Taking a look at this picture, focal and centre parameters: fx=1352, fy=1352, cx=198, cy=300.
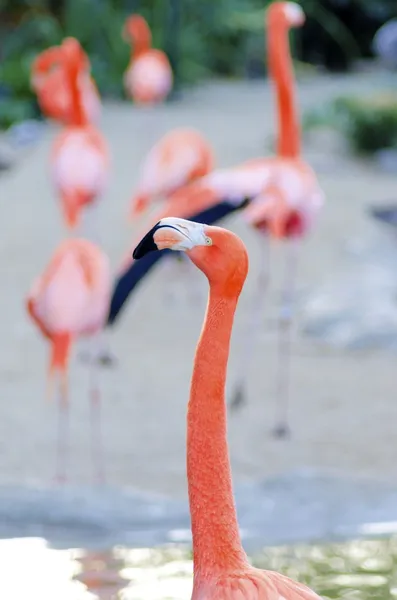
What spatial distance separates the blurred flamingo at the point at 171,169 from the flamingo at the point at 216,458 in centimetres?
540

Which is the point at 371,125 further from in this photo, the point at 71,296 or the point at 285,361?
the point at 71,296

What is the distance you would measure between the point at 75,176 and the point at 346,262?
6.65 ft

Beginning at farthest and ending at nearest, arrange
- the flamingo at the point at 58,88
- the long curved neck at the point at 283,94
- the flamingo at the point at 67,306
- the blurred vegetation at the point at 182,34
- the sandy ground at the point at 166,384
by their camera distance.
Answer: the blurred vegetation at the point at 182,34, the flamingo at the point at 58,88, the long curved neck at the point at 283,94, the sandy ground at the point at 166,384, the flamingo at the point at 67,306

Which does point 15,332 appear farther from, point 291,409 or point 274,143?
point 274,143

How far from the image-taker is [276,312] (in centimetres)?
748

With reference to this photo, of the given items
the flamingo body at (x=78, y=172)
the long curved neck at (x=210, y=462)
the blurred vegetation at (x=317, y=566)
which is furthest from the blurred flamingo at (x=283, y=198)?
the long curved neck at (x=210, y=462)

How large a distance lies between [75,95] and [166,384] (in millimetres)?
2083

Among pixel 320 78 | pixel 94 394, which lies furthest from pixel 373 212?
pixel 320 78

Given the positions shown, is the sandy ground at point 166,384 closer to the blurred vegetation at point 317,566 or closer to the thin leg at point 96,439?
the thin leg at point 96,439

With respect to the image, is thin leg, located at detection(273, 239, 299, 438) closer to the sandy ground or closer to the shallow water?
the sandy ground

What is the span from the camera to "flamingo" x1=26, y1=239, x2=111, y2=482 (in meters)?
4.76

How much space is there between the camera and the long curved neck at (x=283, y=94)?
5926 millimetres

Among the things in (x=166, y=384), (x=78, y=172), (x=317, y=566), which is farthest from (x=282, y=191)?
(x=317, y=566)

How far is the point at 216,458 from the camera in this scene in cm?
211
